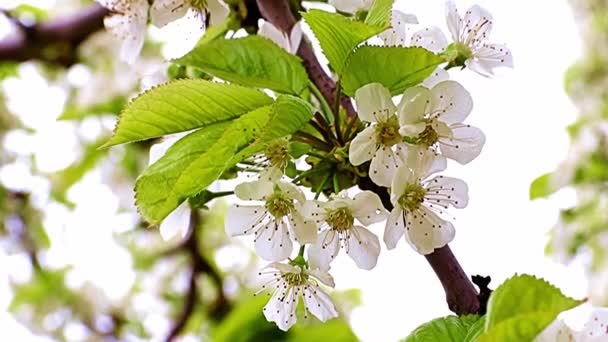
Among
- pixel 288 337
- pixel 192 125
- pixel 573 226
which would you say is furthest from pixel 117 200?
pixel 288 337

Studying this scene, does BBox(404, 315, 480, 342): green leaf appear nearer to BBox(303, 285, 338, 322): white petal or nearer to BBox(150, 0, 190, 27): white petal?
BBox(303, 285, 338, 322): white petal

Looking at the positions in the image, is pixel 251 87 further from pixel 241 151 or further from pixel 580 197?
pixel 580 197

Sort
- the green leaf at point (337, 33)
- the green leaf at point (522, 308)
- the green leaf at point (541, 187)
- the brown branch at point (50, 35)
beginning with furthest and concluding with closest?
the brown branch at point (50, 35) → the green leaf at point (541, 187) → the green leaf at point (337, 33) → the green leaf at point (522, 308)

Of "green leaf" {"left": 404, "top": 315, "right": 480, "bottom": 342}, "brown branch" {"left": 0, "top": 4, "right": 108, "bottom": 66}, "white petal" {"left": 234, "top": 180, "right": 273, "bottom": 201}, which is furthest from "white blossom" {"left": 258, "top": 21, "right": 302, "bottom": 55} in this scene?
"brown branch" {"left": 0, "top": 4, "right": 108, "bottom": 66}

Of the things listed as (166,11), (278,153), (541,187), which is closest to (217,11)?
(166,11)

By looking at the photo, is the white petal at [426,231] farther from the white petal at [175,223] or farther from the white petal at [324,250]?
the white petal at [175,223]

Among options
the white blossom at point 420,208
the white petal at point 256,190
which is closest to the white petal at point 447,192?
the white blossom at point 420,208

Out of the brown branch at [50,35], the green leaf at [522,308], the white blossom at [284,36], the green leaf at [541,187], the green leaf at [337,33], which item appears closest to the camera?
the green leaf at [522,308]
